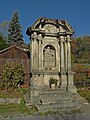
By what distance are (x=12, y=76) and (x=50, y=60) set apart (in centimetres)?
351

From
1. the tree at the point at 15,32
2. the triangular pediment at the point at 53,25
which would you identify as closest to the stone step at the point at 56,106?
the triangular pediment at the point at 53,25

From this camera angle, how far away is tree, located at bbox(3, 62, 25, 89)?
15570 millimetres

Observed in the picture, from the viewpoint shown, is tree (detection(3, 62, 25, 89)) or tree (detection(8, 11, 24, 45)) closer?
tree (detection(3, 62, 25, 89))

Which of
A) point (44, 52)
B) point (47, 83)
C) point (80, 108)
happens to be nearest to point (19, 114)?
point (80, 108)

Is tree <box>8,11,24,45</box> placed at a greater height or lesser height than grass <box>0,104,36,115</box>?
greater

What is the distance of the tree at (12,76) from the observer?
613 inches

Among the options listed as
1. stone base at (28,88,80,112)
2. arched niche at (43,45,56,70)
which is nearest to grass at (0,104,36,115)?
stone base at (28,88,80,112)

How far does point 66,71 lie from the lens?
14.8m

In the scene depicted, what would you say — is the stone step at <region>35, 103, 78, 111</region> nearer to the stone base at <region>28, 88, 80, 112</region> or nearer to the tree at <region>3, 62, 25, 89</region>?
the stone base at <region>28, 88, 80, 112</region>

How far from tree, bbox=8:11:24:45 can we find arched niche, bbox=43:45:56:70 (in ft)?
69.2

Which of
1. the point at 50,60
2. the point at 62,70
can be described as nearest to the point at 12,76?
the point at 50,60

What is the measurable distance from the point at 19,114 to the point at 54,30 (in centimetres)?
813

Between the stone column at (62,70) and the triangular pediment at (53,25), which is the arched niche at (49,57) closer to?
the stone column at (62,70)

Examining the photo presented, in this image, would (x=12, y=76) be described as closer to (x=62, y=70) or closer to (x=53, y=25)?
(x=62, y=70)
